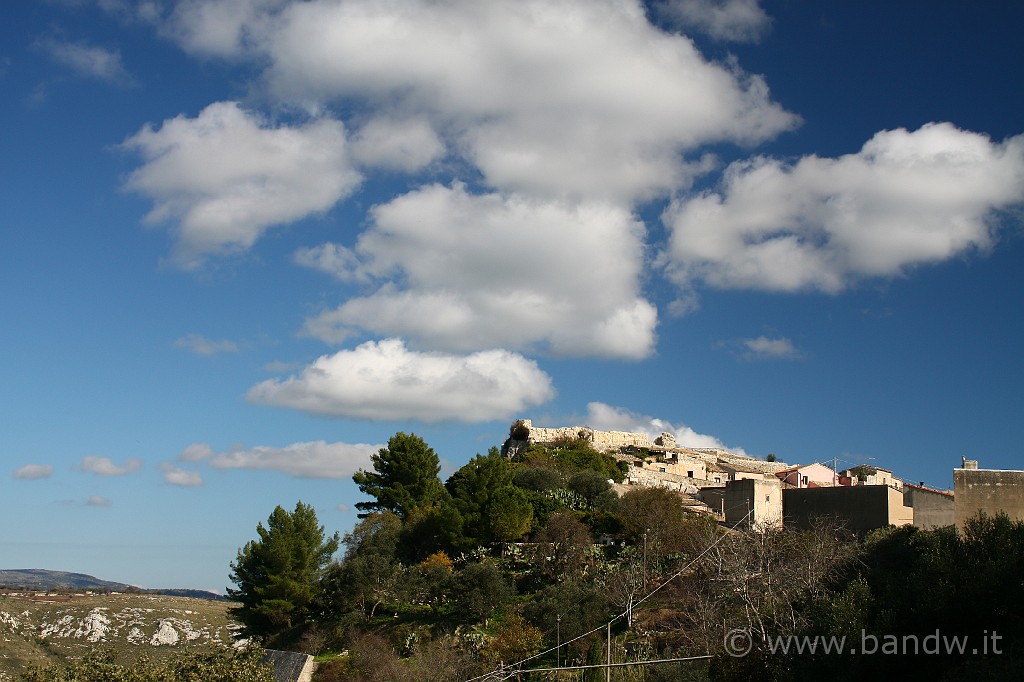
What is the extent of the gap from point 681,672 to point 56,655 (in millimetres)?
54625

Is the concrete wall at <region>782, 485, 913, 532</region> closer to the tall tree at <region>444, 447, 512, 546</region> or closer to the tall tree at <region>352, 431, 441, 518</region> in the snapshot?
the tall tree at <region>444, 447, 512, 546</region>

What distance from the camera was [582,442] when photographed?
72000mm

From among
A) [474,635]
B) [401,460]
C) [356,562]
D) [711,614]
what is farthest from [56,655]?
[711,614]

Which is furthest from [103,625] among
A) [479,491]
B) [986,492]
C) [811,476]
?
[986,492]

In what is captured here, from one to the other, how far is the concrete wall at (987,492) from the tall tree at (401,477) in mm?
27871

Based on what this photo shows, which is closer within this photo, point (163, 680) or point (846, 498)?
point (163, 680)

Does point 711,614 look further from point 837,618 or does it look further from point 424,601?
point 424,601

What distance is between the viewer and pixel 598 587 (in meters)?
35.1

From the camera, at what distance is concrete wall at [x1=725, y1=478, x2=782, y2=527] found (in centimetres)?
4053

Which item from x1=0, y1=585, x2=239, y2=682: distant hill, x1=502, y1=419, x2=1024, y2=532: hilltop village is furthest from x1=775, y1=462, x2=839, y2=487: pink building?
x1=0, y1=585, x2=239, y2=682: distant hill

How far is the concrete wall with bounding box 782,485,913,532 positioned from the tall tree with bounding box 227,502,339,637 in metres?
21.3

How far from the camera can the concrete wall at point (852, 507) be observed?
119ft

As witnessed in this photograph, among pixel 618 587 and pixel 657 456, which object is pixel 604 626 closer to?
pixel 618 587

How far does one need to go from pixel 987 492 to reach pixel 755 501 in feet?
32.6
